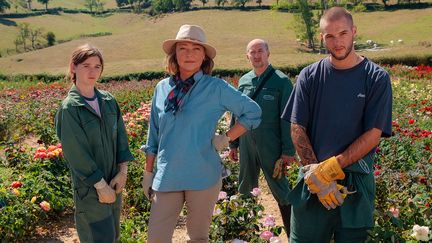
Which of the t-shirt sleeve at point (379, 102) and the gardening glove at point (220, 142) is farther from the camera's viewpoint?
the gardening glove at point (220, 142)

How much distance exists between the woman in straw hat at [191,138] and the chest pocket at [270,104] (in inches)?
43.1

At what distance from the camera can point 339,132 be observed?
282cm

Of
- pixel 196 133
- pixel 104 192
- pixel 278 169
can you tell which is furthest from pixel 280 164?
pixel 104 192

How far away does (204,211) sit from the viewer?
311cm

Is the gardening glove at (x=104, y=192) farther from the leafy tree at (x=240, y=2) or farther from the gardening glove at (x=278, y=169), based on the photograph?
the leafy tree at (x=240, y=2)

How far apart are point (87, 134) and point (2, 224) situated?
1793mm

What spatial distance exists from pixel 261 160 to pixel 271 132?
0.94ft

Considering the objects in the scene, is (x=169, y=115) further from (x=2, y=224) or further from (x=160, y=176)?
(x=2, y=224)

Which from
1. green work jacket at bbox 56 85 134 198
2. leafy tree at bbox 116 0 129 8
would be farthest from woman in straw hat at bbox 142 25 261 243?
leafy tree at bbox 116 0 129 8

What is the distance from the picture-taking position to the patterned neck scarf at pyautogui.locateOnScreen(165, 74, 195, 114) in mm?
3056

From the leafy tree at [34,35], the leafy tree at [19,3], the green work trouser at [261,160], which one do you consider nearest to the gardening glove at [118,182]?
the green work trouser at [261,160]

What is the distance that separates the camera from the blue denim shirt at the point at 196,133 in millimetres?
3021

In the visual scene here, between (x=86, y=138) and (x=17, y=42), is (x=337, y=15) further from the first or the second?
(x=17, y=42)

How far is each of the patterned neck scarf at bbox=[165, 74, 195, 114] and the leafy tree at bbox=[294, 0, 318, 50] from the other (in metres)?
42.4
